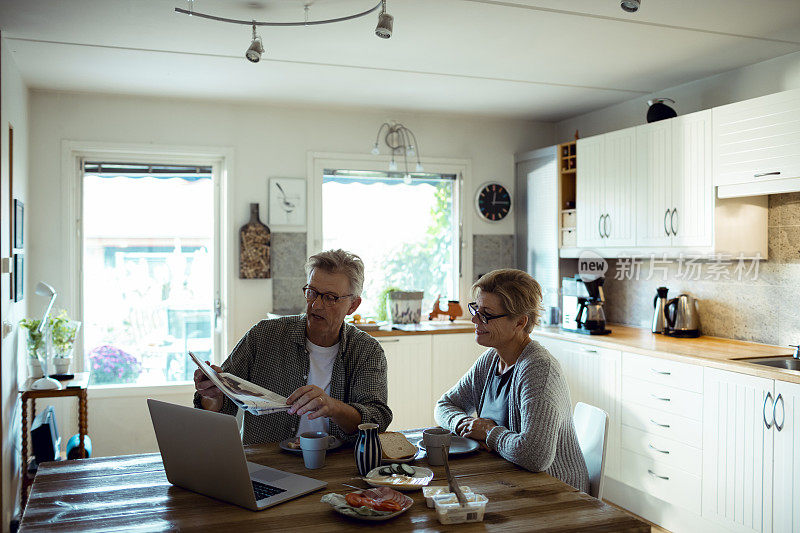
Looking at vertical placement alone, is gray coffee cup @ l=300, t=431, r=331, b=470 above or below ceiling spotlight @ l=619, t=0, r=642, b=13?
below

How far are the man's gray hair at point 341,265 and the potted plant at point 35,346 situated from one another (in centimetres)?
212

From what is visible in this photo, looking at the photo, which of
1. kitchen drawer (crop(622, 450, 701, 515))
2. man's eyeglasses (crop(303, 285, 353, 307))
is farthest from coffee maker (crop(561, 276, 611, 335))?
man's eyeglasses (crop(303, 285, 353, 307))

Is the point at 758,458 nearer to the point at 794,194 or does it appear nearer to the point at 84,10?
the point at 794,194

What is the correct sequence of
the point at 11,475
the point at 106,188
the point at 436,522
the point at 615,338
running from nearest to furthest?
1. the point at 436,522
2. the point at 11,475
3. the point at 615,338
4. the point at 106,188

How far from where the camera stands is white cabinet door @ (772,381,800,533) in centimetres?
289

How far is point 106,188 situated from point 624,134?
359cm

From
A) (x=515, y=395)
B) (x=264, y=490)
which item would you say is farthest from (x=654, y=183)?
(x=264, y=490)

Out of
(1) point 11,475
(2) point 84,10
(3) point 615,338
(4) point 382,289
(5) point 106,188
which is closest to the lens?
(2) point 84,10

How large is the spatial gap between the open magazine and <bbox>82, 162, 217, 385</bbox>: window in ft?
10.4

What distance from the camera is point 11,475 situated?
11.5 feet

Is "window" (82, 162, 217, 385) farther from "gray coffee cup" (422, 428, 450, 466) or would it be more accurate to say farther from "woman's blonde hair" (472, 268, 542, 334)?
"gray coffee cup" (422, 428, 450, 466)

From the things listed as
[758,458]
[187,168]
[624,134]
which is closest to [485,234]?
[624,134]

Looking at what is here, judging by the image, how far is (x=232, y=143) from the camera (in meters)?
4.92

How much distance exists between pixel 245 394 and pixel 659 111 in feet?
10.9
